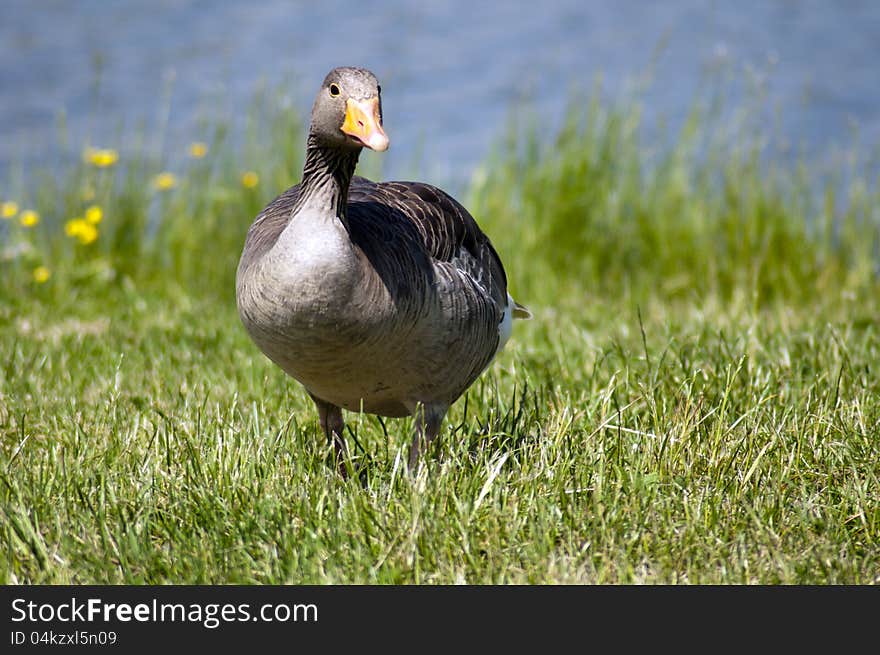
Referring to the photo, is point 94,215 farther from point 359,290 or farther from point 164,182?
point 359,290

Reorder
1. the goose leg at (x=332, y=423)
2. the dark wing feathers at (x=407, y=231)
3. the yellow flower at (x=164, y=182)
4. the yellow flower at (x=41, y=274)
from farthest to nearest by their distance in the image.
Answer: the yellow flower at (x=164, y=182)
the yellow flower at (x=41, y=274)
the goose leg at (x=332, y=423)
the dark wing feathers at (x=407, y=231)

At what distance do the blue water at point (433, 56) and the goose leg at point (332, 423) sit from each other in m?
6.77

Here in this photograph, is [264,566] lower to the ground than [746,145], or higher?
lower

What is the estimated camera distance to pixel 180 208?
8.75 metres

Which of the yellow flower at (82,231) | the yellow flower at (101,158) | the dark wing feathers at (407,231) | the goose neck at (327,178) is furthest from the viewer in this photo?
the yellow flower at (101,158)

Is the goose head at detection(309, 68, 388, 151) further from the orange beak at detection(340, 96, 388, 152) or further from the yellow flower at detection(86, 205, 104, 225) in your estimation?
the yellow flower at detection(86, 205, 104, 225)

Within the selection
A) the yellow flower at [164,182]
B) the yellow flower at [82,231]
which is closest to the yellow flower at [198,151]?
the yellow flower at [164,182]

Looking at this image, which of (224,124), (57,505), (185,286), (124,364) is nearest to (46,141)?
(224,124)

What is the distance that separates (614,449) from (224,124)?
5784mm

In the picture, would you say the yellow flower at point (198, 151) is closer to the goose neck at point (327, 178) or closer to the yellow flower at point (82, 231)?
the yellow flower at point (82, 231)

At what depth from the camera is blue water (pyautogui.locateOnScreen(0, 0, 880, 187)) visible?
12695 millimetres

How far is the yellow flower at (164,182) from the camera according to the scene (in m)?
8.32

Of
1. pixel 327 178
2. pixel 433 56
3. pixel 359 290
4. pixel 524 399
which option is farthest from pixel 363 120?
pixel 433 56
